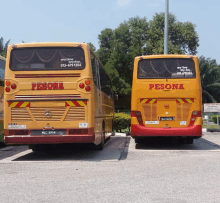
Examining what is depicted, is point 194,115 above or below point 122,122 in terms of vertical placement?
above

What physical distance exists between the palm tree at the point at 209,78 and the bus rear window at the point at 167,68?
46331mm

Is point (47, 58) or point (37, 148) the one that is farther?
point (37, 148)

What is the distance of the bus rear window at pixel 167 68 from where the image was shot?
1414 centimetres

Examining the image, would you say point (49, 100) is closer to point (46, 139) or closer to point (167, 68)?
point (46, 139)

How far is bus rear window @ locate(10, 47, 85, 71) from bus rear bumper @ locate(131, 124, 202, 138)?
372cm

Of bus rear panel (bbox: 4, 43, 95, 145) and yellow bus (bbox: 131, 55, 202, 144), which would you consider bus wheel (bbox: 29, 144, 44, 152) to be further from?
yellow bus (bbox: 131, 55, 202, 144)

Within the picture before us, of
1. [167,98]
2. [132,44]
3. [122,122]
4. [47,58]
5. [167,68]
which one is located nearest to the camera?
[47,58]

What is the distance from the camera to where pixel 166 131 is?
1380 centimetres

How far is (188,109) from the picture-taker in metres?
13.8

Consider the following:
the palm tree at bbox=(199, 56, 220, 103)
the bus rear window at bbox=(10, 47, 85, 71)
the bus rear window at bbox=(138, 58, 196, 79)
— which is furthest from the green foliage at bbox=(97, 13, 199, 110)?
the bus rear window at bbox=(10, 47, 85, 71)

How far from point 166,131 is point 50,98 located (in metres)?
4.54

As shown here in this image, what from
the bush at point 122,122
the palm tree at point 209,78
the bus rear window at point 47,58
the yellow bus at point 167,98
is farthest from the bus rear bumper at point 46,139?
the palm tree at point 209,78

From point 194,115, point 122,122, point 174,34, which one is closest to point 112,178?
point 194,115

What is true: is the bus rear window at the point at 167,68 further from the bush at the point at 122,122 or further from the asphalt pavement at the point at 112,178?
the bush at the point at 122,122
